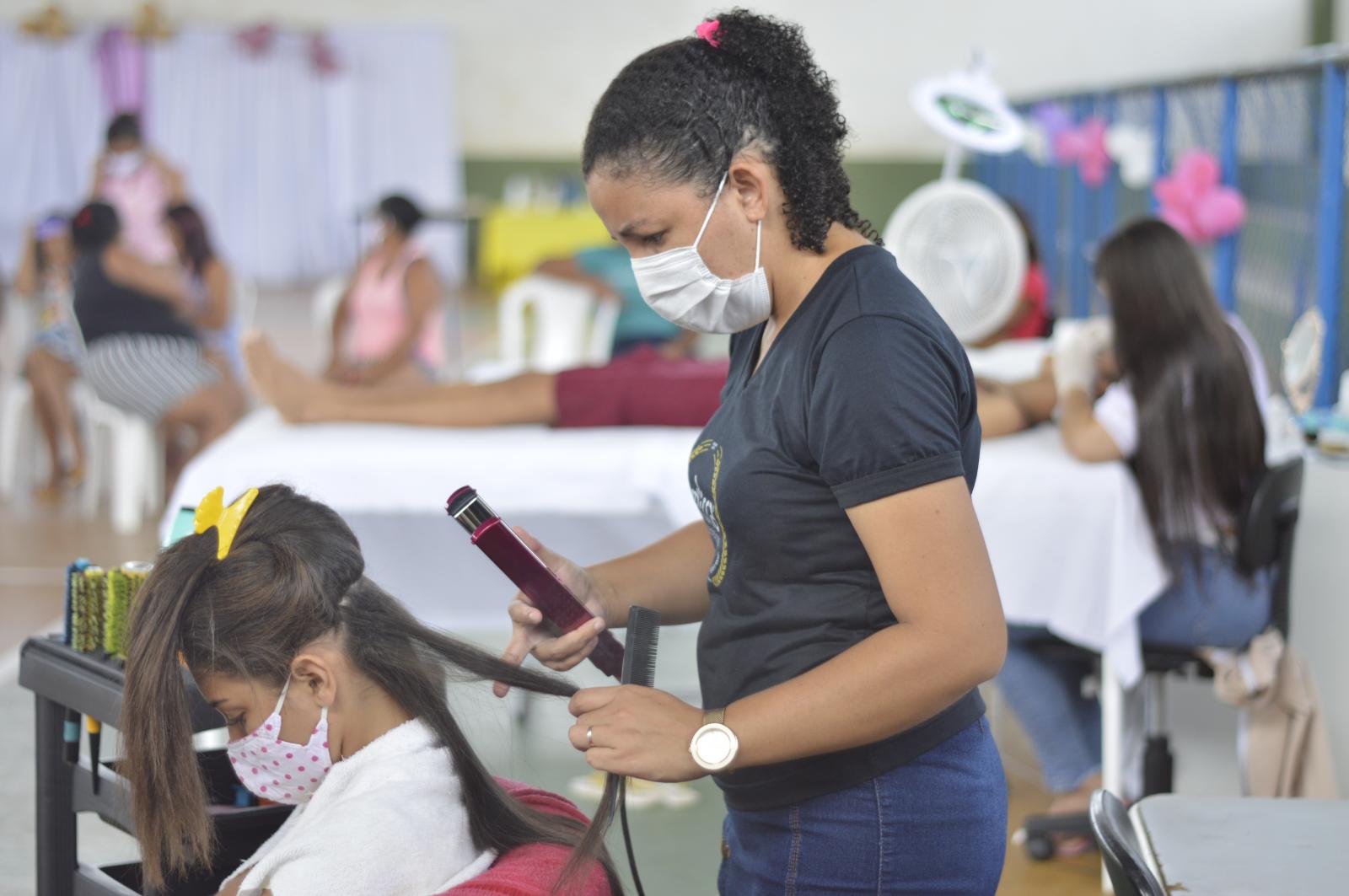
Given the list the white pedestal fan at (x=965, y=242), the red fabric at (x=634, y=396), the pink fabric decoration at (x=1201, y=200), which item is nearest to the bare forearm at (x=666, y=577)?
the red fabric at (x=634, y=396)

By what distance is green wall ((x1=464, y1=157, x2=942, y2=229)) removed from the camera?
9820 millimetres

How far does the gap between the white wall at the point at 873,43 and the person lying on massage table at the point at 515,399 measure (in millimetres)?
7093

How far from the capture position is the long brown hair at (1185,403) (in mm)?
2422

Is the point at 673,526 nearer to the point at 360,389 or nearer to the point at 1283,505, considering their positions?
the point at 360,389

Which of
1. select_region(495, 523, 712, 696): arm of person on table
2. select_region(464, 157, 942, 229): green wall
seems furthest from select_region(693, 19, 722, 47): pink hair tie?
select_region(464, 157, 942, 229): green wall

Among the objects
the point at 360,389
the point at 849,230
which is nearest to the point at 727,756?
the point at 849,230

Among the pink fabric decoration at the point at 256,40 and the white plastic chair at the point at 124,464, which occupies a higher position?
the pink fabric decoration at the point at 256,40

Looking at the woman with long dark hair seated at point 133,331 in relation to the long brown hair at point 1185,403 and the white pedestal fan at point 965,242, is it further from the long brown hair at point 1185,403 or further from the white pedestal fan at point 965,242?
the long brown hair at point 1185,403

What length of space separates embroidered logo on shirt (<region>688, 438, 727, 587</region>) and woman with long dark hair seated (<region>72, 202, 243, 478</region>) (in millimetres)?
4205

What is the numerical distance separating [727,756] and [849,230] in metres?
0.42

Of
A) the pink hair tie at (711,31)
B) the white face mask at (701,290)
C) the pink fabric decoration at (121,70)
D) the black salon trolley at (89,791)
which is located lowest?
the black salon trolley at (89,791)

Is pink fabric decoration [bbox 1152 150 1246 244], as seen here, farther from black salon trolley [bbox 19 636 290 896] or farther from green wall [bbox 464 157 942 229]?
green wall [bbox 464 157 942 229]

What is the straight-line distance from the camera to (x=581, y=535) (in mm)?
2822

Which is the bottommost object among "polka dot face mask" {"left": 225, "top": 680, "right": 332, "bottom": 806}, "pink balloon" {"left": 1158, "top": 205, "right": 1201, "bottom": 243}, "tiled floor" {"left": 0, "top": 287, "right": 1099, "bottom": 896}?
"tiled floor" {"left": 0, "top": 287, "right": 1099, "bottom": 896}
